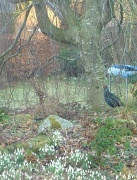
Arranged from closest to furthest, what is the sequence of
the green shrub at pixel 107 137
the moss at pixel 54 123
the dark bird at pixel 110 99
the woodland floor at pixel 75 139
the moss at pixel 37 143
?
the green shrub at pixel 107 137 < the woodland floor at pixel 75 139 < the moss at pixel 37 143 < the moss at pixel 54 123 < the dark bird at pixel 110 99

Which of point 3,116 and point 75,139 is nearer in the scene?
point 75,139

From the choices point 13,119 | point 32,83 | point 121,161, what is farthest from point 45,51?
point 121,161

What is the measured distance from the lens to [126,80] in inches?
568

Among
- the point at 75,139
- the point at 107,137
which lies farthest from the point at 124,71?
the point at 107,137

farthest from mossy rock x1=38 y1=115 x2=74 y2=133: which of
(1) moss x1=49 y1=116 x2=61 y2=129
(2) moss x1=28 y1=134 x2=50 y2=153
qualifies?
(2) moss x1=28 y1=134 x2=50 y2=153

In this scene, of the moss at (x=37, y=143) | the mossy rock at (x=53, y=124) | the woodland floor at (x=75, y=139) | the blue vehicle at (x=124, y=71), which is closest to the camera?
the woodland floor at (x=75, y=139)

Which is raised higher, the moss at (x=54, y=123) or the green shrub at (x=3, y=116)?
the moss at (x=54, y=123)

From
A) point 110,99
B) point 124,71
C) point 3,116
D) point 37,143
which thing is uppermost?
point 124,71

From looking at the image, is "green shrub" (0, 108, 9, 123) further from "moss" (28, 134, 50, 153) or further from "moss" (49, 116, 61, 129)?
"moss" (28, 134, 50, 153)

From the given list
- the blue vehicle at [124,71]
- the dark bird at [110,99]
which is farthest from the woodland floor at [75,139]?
the blue vehicle at [124,71]

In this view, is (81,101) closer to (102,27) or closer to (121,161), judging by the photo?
(102,27)

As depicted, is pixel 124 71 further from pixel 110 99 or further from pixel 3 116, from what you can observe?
pixel 3 116

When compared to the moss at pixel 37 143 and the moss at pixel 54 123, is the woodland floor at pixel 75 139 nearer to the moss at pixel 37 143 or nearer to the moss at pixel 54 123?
the moss at pixel 37 143

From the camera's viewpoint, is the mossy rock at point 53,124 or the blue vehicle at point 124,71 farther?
the blue vehicle at point 124,71
